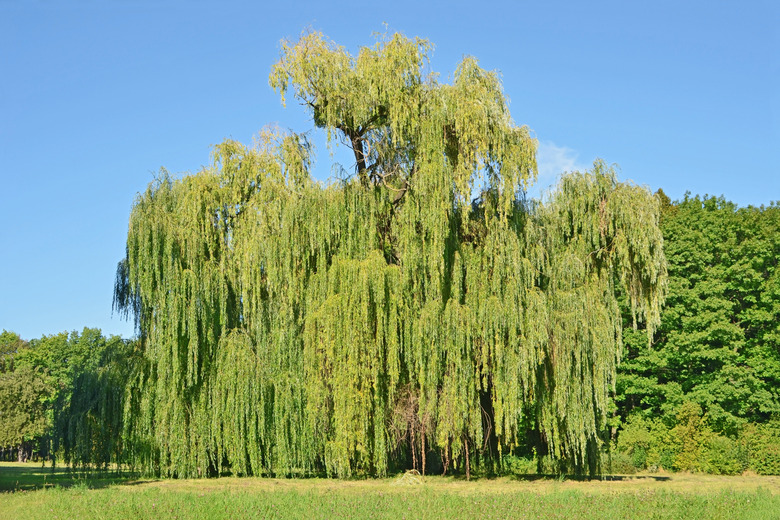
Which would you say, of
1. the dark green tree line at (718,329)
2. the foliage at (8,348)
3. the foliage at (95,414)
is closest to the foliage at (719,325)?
the dark green tree line at (718,329)

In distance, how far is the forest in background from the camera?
27797 mm

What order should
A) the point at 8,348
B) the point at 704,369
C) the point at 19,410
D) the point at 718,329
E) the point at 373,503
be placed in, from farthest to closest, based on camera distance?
1. the point at 8,348
2. the point at 19,410
3. the point at 704,369
4. the point at 718,329
5. the point at 373,503

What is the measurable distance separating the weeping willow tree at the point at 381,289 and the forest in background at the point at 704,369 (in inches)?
257

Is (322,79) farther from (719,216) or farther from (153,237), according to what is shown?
(719,216)

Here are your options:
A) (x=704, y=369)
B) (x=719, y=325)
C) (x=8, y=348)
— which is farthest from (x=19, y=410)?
(x=719, y=325)

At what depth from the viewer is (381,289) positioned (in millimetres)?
19031

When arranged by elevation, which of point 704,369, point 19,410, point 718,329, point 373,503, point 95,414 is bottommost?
point 373,503

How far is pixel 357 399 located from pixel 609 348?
22.4ft

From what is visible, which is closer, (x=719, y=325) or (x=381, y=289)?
(x=381, y=289)

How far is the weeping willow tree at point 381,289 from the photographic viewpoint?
18969mm

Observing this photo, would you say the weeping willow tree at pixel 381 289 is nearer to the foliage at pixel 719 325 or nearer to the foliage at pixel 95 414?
the foliage at pixel 95 414

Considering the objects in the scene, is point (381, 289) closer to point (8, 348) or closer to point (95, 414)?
point (95, 414)

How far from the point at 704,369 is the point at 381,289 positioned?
1972 cm

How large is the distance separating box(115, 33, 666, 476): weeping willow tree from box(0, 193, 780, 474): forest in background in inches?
257
